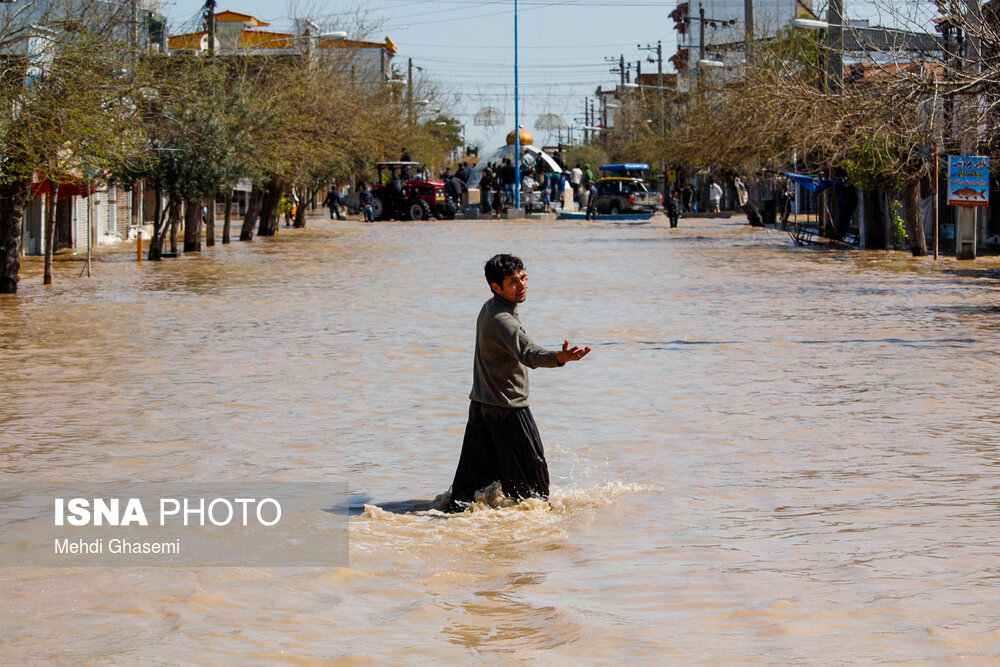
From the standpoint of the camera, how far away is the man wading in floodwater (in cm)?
793

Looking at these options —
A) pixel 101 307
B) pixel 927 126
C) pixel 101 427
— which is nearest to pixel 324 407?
pixel 101 427

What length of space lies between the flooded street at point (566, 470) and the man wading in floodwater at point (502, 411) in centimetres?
19

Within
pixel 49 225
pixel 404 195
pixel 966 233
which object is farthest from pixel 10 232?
pixel 404 195

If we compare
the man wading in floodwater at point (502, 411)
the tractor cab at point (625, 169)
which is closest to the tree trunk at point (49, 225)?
the man wading in floodwater at point (502, 411)

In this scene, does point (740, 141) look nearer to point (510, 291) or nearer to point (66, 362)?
point (66, 362)

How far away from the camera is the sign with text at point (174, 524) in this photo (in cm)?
732

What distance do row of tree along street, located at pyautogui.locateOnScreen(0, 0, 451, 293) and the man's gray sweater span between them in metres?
12.6

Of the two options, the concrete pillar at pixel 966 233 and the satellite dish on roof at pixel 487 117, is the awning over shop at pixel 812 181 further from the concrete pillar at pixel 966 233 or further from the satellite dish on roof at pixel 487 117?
the satellite dish on roof at pixel 487 117

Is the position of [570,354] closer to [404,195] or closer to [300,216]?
[300,216]

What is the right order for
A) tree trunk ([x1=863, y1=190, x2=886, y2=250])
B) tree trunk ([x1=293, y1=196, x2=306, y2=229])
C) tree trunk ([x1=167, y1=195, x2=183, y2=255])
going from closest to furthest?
tree trunk ([x1=167, y1=195, x2=183, y2=255])
tree trunk ([x1=863, y1=190, x2=886, y2=250])
tree trunk ([x1=293, y1=196, x2=306, y2=229])

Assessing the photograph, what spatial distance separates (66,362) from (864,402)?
26.8 feet

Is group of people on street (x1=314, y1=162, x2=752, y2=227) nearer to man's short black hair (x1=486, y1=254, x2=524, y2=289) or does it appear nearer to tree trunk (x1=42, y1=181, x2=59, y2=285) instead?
tree trunk (x1=42, y1=181, x2=59, y2=285)

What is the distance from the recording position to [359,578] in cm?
694

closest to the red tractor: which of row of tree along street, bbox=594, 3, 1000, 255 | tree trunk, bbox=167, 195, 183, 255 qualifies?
row of tree along street, bbox=594, 3, 1000, 255
